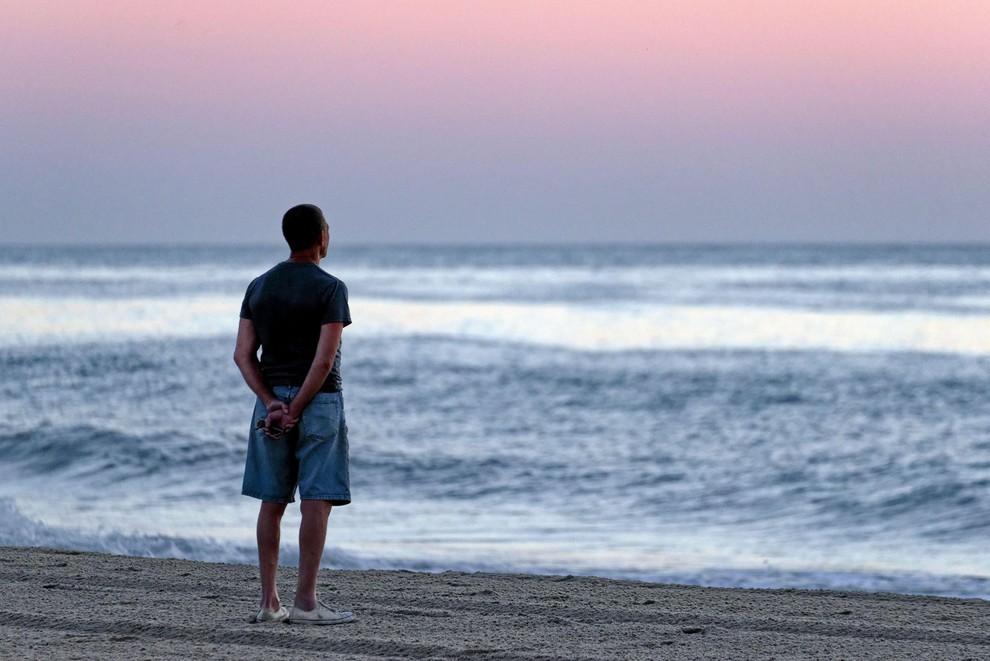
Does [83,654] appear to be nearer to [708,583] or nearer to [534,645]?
[534,645]

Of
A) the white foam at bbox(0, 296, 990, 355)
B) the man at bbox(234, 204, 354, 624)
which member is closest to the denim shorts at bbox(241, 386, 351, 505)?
the man at bbox(234, 204, 354, 624)

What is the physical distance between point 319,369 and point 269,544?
0.83 m

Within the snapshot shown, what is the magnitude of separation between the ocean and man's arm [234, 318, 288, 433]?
123 inches

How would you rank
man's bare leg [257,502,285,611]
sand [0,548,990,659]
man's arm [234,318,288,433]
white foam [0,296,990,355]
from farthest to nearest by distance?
white foam [0,296,990,355] → man's bare leg [257,502,285,611] → man's arm [234,318,288,433] → sand [0,548,990,659]

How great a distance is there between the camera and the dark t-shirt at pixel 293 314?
4.82 meters

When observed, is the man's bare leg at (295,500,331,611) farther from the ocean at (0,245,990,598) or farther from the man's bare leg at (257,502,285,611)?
the ocean at (0,245,990,598)

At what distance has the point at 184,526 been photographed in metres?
9.17

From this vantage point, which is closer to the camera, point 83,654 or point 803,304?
point 83,654

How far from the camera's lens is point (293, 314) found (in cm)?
484

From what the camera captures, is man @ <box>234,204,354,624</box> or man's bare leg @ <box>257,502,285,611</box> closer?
man @ <box>234,204,354,624</box>

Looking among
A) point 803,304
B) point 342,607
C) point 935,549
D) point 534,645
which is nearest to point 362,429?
point 935,549

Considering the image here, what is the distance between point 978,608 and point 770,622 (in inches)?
53.2

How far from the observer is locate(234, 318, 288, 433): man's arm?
A: 4871 millimetres

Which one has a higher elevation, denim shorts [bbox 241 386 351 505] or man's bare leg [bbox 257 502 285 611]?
denim shorts [bbox 241 386 351 505]
